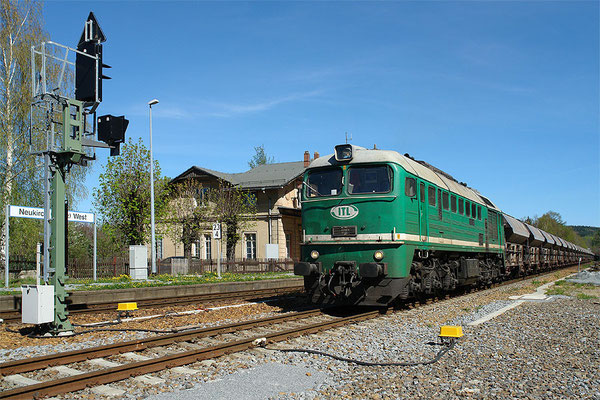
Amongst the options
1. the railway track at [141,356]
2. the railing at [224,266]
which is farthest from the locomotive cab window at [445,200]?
the railing at [224,266]

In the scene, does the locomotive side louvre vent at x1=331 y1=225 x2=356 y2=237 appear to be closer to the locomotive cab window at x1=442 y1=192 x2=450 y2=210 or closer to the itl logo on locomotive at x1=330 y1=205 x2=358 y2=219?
the itl logo on locomotive at x1=330 y1=205 x2=358 y2=219

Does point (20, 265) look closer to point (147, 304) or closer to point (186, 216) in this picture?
point (186, 216)

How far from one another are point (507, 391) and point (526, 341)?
11.3 feet

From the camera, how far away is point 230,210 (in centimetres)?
3559

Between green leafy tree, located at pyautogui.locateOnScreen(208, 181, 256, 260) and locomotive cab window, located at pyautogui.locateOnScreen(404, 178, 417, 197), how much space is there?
2439 cm

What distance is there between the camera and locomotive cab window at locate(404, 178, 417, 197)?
1176 centimetres

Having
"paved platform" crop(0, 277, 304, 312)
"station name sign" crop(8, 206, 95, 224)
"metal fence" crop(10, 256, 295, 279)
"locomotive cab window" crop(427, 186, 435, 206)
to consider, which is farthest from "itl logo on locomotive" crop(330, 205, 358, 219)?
"metal fence" crop(10, 256, 295, 279)

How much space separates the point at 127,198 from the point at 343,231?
2030 centimetres

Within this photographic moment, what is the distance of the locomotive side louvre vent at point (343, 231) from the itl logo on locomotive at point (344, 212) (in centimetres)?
24

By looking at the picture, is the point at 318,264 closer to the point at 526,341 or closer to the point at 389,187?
the point at 389,187

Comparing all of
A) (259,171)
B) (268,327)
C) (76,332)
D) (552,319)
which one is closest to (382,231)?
(268,327)

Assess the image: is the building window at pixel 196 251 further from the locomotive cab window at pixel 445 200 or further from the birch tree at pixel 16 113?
the locomotive cab window at pixel 445 200

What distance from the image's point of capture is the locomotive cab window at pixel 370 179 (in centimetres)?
1151

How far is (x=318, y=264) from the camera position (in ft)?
38.7
